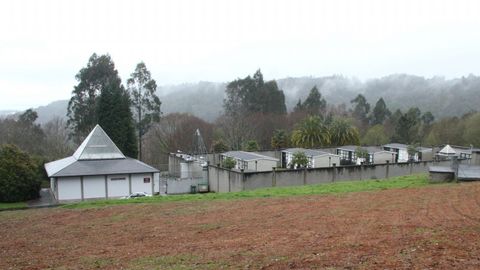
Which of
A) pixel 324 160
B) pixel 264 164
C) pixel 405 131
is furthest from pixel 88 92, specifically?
pixel 405 131

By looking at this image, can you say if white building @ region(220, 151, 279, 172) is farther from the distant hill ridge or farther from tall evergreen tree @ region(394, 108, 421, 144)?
the distant hill ridge

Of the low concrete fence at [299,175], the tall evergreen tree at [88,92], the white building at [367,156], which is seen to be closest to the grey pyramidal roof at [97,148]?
the low concrete fence at [299,175]

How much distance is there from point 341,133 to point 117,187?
1139 inches

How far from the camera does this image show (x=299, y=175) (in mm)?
31766

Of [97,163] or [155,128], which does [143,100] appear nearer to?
[155,128]

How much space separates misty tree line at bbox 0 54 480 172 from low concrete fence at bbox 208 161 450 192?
15418 millimetres

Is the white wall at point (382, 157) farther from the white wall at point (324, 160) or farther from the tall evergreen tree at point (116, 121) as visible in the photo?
the tall evergreen tree at point (116, 121)

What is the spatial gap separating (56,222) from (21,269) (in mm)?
6721

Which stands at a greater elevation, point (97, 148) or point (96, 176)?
point (97, 148)

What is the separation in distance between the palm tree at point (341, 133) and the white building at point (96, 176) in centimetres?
2592

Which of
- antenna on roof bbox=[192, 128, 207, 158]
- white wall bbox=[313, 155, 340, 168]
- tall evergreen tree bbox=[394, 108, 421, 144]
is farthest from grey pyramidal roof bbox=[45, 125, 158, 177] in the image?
tall evergreen tree bbox=[394, 108, 421, 144]

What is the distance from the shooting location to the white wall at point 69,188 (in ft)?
106

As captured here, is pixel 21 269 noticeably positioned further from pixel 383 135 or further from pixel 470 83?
pixel 470 83

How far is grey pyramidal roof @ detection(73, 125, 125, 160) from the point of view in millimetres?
36219
